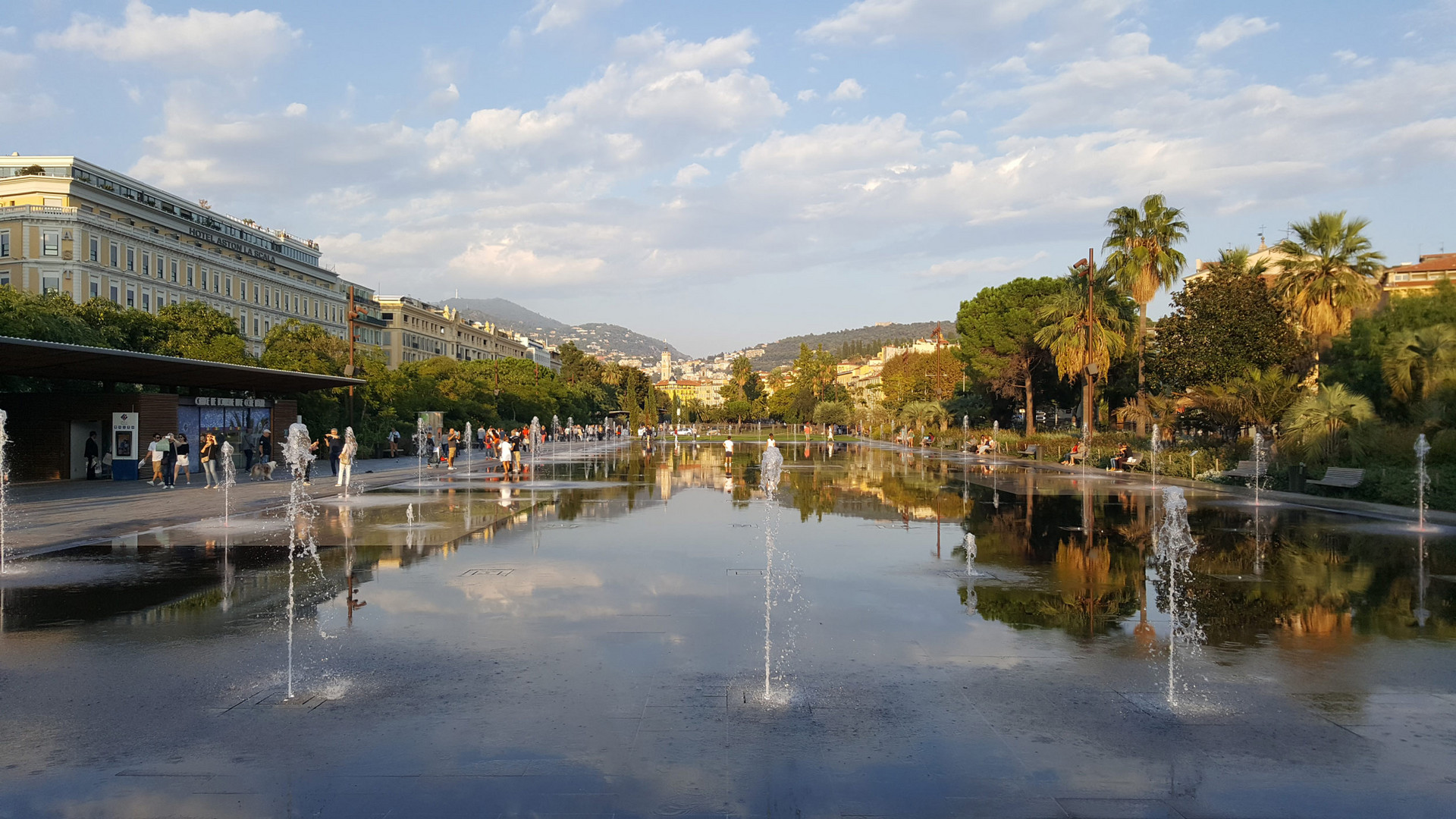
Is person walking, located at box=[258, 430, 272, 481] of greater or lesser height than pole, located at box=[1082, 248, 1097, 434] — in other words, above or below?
below

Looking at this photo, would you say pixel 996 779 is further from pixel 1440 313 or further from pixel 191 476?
pixel 1440 313

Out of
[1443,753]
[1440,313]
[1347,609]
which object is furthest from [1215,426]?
[1443,753]

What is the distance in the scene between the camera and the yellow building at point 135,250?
63062 millimetres

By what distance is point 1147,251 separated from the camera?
42.7 m

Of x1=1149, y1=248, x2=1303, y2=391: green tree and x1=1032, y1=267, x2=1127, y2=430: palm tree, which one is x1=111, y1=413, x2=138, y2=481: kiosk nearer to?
x1=1149, y1=248, x2=1303, y2=391: green tree

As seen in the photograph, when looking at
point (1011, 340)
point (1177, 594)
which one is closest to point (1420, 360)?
point (1177, 594)

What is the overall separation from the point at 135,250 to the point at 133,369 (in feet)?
168

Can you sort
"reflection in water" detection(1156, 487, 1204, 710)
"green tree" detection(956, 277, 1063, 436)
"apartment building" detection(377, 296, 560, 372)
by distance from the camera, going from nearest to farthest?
"reflection in water" detection(1156, 487, 1204, 710), "green tree" detection(956, 277, 1063, 436), "apartment building" detection(377, 296, 560, 372)

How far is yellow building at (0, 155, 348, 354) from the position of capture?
6306 centimetres

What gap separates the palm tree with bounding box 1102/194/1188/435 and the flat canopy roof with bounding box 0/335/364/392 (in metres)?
34.4

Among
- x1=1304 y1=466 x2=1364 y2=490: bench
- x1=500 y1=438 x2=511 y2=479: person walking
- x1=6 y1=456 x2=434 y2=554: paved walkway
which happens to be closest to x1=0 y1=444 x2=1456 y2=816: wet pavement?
x1=6 y1=456 x2=434 y2=554: paved walkway

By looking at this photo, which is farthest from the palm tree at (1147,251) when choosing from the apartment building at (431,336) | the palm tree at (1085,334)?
the apartment building at (431,336)

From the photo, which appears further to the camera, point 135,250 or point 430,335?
point 430,335

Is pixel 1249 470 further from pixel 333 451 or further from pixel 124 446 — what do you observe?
pixel 124 446
